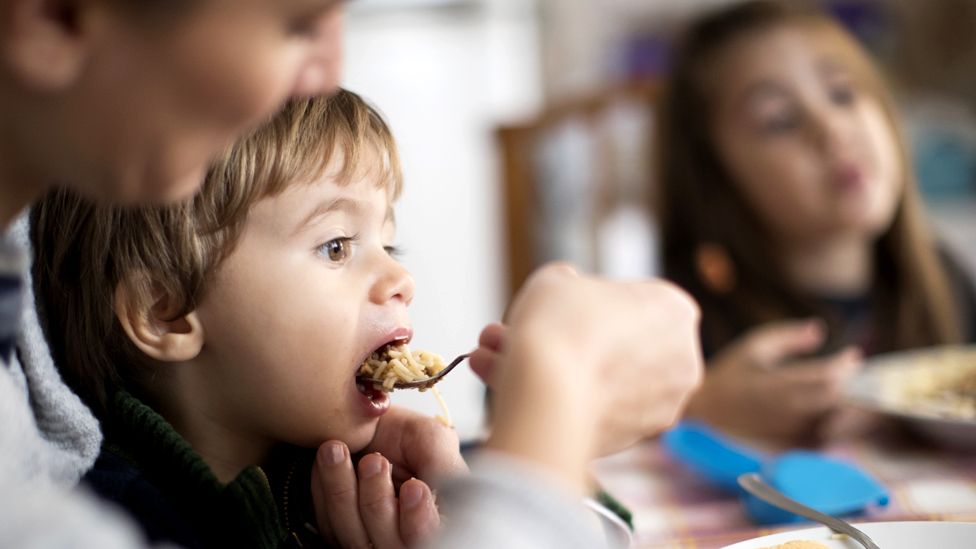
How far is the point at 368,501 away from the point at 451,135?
2102mm

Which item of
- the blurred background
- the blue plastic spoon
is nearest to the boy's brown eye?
the blue plastic spoon

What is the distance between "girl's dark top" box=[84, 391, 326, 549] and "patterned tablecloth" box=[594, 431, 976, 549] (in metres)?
0.28

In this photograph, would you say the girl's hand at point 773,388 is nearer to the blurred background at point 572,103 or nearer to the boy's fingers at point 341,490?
the blurred background at point 572,103

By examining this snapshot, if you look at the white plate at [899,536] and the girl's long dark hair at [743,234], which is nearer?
the white plate at [899,536]

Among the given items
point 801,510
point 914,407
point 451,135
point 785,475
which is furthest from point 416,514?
point 451,135

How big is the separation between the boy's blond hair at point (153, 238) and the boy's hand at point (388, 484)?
0.12 m

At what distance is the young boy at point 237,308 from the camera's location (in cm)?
49

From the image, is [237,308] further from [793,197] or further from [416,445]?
[793,197]

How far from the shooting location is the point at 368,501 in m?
0.51

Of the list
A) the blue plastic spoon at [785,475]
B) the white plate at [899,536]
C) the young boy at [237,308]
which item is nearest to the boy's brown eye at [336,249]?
the young boy at [237,308]

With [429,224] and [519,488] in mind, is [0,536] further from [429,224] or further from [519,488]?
[429,224]

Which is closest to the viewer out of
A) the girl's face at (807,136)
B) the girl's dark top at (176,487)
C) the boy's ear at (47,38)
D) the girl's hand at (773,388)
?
the boy's ear at (47,38)

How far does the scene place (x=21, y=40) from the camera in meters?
0.36

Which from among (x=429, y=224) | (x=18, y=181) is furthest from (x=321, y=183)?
(x=429, y=224)
